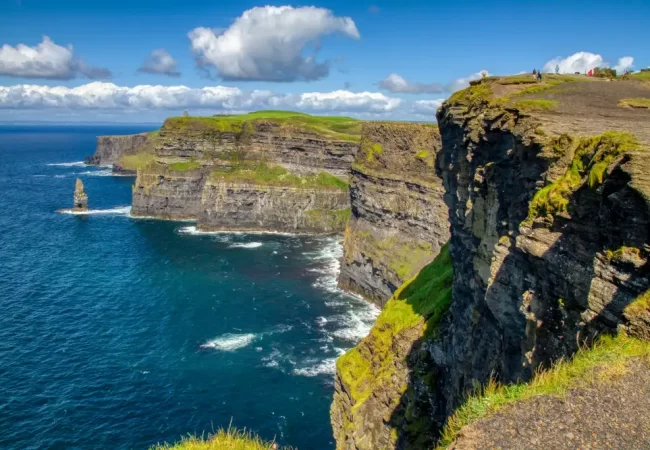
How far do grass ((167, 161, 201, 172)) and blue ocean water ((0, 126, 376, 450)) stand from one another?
1339 inches

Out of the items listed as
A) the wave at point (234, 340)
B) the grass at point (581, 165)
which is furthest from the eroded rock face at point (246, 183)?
the grass at point (581, 165)

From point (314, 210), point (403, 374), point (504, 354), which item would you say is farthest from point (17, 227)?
point (504, 354)

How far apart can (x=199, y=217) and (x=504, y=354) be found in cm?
11966

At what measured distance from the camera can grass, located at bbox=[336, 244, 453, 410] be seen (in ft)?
108

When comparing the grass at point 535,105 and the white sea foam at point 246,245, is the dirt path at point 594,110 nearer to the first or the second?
the grass at point 535,105

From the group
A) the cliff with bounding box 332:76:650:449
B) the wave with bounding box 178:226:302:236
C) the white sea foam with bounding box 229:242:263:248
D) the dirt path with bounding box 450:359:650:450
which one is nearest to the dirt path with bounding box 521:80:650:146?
the cliff with bounding box 332:76:650:449

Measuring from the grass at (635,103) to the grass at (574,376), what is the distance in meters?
16.0

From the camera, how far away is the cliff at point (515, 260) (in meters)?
14.1

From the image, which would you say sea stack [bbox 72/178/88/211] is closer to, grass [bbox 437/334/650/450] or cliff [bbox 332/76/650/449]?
cliff [bbox 332/76/650/449]

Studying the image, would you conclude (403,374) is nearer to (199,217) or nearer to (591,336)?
(591,336)

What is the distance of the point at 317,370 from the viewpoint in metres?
58.1

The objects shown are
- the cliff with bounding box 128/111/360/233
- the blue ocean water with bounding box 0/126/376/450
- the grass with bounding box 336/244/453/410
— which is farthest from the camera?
the cliff with bounding box 128/111/360/233

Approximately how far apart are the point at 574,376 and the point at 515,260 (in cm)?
705

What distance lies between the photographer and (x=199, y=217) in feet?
437
